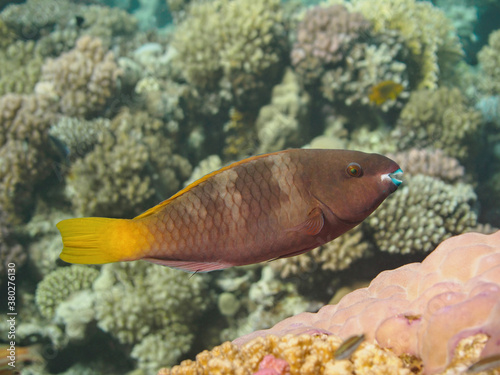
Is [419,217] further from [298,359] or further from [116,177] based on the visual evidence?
[116,177]

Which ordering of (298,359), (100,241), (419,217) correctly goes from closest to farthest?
(100,241), (298,359), (419,217)

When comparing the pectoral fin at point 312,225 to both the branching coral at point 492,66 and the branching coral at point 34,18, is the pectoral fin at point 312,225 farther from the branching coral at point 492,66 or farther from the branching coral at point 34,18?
the branching coral at point 34,18

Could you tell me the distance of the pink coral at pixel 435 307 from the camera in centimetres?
A: 161

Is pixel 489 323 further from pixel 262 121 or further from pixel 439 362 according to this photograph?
pixel 262 121

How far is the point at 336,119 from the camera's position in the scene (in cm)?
731

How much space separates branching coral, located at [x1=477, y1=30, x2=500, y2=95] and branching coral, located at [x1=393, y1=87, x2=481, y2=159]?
3896mm

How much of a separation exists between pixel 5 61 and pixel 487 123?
39.4 ft

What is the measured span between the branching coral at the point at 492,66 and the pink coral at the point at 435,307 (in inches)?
384

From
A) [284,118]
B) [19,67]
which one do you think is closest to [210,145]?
[284,118]

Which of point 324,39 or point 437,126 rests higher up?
point 324,39

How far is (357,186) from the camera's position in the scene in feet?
5.65

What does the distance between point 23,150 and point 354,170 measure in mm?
6005

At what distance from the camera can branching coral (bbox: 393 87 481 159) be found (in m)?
6.63

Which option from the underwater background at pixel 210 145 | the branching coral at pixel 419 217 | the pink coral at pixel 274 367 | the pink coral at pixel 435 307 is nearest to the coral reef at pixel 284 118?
the underwater background at pixel 210 145
